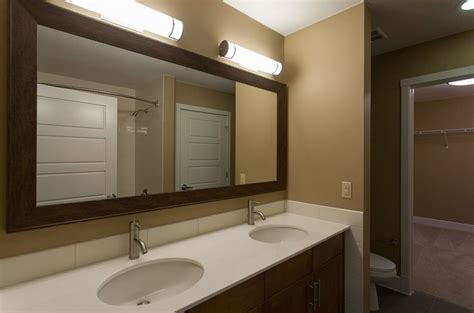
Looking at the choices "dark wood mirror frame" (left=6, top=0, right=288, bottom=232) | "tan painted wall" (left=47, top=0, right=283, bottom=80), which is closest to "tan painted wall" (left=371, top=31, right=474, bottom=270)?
"tan painted wall" (left=47, top=0, right=283, bottom=80)

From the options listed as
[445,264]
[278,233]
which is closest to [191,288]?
[278,233]

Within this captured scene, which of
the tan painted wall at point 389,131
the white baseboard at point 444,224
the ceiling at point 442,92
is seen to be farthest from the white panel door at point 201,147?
the white baseboard at point 444,224

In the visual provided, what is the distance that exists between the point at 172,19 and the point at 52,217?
1.08 metres

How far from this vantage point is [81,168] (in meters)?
1.10

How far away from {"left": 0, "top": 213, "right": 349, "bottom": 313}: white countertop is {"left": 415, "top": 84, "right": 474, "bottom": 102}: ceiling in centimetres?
346

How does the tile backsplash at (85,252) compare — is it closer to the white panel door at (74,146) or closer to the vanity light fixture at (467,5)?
the white panel door at (74,146)

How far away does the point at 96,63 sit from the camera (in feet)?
3.71

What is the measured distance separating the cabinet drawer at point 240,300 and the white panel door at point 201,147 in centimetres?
67

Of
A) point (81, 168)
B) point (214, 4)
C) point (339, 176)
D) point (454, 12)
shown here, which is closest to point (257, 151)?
point (339, 176)

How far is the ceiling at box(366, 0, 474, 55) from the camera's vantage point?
168 cm

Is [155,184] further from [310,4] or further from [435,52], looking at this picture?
[435,52]

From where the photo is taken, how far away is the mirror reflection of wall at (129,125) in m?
1.02

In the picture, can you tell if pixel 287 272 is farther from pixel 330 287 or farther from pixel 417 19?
pixel 417 19

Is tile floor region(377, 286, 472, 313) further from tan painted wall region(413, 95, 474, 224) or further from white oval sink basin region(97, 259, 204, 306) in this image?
tan painted wall region(413, 95, 474, 224)
